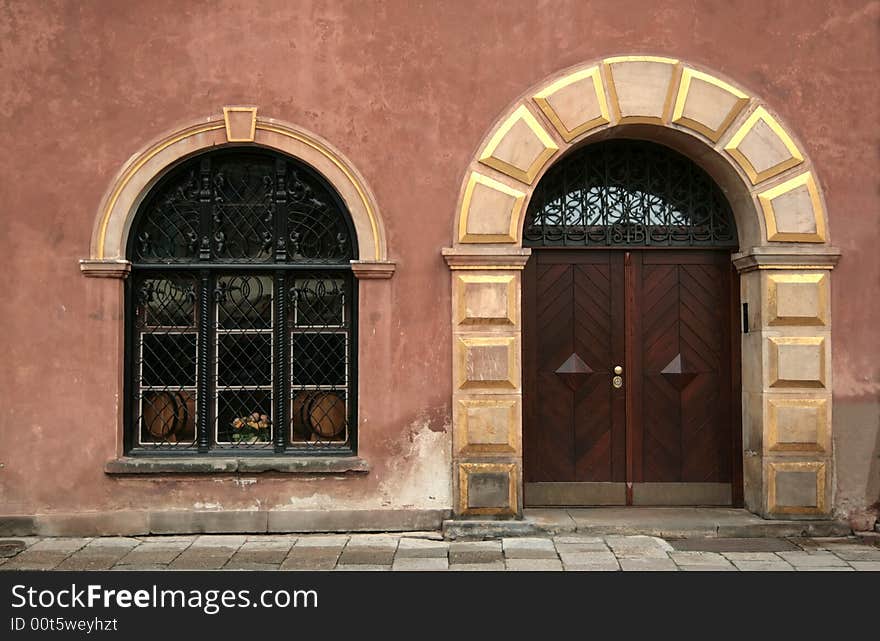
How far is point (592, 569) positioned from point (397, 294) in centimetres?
273

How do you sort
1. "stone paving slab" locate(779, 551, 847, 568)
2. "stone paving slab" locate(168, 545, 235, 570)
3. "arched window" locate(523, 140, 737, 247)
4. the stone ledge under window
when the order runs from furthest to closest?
"arched window" locate(523, 140, 737, 247), the stone ledge under window, "stone paving slab" locate(779, 551, 847, 568), "stone paving slab" locate(168, 545, 235, 570)

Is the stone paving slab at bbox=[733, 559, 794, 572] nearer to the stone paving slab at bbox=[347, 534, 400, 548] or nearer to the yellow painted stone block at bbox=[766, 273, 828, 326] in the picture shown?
the yellow painted stone block at bbox=[766, 273, 828, 326]

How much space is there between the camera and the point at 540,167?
8602 millimetres

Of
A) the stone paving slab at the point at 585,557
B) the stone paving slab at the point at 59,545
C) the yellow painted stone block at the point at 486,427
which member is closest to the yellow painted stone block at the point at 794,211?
the yellow painted stone block at the point at 486,427

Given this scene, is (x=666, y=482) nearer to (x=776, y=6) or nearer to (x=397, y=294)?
(x=397, y=294)

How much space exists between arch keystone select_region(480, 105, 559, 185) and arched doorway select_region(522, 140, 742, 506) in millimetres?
510

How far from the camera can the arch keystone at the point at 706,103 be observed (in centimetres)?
859

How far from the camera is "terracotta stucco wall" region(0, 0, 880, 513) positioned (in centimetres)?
852

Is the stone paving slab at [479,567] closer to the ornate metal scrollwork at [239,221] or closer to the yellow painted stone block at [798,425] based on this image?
the yellow painted stone block at [798,425]

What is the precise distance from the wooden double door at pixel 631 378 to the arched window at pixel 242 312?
172 cm

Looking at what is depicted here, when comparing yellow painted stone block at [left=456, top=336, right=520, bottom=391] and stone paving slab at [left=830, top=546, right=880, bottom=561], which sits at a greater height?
yellow painted stone block at [left=456, top=336, right=520, bottom=391]

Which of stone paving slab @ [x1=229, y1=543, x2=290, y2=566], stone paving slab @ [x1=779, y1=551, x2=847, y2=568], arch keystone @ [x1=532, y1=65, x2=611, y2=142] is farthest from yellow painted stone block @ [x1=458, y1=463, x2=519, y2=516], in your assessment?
arch keystone @ [x1=532, y1=65, x2=611, y2=142]

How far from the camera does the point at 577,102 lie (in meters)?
8.58

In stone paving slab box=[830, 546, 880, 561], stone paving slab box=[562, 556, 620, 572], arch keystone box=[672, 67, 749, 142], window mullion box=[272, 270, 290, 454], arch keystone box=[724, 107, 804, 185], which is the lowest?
stone paving slab box=[830, 546, 880, 561]
